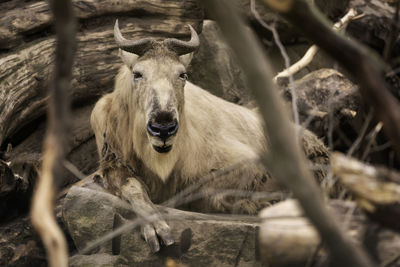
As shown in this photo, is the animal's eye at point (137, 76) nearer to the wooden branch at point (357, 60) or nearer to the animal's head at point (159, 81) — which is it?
the animal's head at point (159, 81)

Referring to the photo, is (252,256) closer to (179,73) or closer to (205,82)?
(179,73)

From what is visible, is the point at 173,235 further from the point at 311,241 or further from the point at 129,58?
the point at 311,241

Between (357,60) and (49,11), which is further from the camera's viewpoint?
(49,11)

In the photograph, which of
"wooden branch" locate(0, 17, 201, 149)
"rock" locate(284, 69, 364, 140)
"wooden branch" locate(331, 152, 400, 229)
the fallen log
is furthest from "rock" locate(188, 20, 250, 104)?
"wooden branch" locate(331, 152, 400, 229)

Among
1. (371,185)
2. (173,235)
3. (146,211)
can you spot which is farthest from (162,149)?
(371,185)

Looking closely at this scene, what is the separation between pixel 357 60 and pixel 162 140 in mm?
2759

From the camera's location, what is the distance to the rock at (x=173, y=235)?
456 centimetres

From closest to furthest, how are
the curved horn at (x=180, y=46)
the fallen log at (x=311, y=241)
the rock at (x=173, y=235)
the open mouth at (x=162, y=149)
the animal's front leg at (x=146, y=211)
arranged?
the fallen log at (x=311, y=241)
the animal's front leg at (x=146, y=211)
the rock at (x=173, y=235)
the open mouth at (x=162, y=149)
the curved horn at (x=180, y=46)

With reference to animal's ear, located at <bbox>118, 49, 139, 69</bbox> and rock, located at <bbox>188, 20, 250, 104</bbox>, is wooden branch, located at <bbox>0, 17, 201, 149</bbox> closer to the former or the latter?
rock, located at <bbox>188, 20, 250, 104</bbox>

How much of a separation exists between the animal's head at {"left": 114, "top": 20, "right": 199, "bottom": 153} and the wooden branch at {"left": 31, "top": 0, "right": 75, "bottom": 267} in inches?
102

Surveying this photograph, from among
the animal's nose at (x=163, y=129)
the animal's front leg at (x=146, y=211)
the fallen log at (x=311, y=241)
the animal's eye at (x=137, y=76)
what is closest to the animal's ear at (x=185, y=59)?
the animal's eye at (x=137, y=76)

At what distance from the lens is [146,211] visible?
4707mm

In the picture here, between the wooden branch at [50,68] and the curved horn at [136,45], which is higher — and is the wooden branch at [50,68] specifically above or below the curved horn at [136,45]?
below

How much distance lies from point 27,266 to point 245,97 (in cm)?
381
